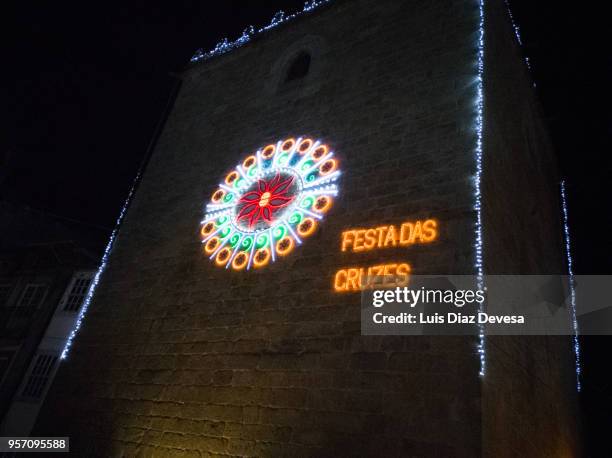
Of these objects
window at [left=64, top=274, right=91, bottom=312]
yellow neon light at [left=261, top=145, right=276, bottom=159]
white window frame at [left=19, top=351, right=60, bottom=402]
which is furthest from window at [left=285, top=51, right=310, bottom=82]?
white window frame at [left=19, top=351, right=60, bottom=402]

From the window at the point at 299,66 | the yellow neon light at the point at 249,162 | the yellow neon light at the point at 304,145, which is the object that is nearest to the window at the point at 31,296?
the yellow neon light at the point at 249,162

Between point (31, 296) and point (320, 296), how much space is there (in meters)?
14.8

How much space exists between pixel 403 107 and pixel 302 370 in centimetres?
378

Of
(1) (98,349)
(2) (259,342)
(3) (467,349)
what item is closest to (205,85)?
(1) (98,349)

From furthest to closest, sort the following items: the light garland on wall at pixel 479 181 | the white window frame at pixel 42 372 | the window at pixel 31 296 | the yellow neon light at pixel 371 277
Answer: the window at pixel 31 296, the white window frame at pixel 42 372, the yellow neon light at pixel 371 277, the light garland on wall at pixel 479 181

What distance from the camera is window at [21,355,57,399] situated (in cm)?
1324

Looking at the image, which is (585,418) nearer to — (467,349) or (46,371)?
(467,349)

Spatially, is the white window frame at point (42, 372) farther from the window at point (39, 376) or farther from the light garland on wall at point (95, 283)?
the light garland on wall at point (95, 283)

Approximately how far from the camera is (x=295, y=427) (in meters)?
4.26

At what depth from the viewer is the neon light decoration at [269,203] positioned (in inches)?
228

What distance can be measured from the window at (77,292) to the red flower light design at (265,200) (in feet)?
35.3

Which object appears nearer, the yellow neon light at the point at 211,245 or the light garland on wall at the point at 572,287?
the yellow neon light at the point at 211,245

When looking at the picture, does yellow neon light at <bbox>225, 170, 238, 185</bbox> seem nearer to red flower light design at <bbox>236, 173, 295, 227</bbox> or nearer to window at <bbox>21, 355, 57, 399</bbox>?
red flower light design at <bbox>236, 173, 295, 227</bbox>

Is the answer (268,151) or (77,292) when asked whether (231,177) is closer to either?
(268,151)
